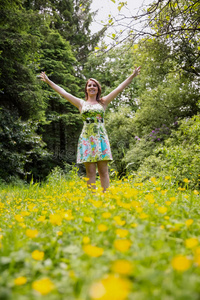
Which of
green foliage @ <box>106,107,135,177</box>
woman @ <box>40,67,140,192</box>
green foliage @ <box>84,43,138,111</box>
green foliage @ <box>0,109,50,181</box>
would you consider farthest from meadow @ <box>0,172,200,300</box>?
green foliage @ <box>84,43,138,111</box>

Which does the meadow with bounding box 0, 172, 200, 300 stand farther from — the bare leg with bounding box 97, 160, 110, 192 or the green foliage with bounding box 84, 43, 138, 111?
the green foliage with bounding box 84, 43, 138, 111

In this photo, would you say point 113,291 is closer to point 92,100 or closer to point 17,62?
point 92,100

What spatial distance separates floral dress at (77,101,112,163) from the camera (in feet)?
10.3

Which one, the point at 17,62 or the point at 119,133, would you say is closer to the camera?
the point at 17,62

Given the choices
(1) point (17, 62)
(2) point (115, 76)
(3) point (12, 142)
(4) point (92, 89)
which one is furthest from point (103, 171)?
(2) point (115, 76)

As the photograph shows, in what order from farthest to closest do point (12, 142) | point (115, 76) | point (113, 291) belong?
point (115, 76) → point (12, 142) → point (113, 291)

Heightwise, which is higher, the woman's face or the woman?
the woman's face

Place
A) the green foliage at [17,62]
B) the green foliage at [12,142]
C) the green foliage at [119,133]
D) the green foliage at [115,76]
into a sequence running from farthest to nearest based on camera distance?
1. the green foliage at [115,76]
2. the green foliage at [119,133]
3. the green foliage at [12,142]
4. the green foliage at [17,62]

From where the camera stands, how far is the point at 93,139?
319cm

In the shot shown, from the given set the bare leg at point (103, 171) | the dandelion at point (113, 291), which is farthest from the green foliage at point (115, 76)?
the dandelion at point (113, 291)

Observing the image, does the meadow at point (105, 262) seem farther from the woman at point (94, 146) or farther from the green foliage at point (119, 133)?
the green foliage at point (119, 133)

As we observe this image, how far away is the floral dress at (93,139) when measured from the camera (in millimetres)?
3145

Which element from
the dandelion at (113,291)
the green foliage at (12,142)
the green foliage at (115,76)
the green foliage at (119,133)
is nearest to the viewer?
the dandelion at (113,291)

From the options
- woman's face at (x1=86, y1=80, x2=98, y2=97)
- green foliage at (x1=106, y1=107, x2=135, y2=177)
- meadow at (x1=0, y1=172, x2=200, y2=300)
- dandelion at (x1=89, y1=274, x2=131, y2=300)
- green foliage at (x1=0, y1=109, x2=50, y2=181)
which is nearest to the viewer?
dandelion at (x1=89, y1=274, x2=131, y2=300)
